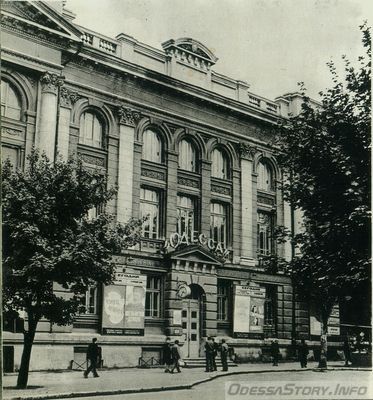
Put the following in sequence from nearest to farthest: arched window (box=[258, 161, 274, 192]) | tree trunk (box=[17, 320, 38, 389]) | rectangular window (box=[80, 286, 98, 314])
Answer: tree trunk (box=[17, 320, 38, 389]) → rectangular window (box=[80, 286, 98, 314]) → arched window (box=[258, 161, 274, 192])

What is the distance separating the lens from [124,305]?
1003 inches

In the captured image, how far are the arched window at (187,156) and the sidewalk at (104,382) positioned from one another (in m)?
10.0

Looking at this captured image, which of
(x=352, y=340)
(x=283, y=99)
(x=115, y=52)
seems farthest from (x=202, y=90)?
(x=352, y=340)

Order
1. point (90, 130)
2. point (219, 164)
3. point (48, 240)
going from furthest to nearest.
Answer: point (219, 164) → point (90, 130) → point (48, 240)

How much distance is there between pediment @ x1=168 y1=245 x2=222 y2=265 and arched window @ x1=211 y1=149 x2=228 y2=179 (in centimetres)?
454

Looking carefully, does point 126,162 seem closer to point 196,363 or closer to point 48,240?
point 196,363

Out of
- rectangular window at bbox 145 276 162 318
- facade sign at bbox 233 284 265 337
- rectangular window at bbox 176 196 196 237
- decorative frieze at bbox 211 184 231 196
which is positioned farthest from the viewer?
decorative frieze at bbox 211 184 231 196

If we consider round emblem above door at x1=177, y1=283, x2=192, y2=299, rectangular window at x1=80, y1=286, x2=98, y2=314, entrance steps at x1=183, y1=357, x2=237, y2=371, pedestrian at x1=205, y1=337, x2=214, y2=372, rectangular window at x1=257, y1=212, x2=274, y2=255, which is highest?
rectangular window at x1=257, y1=212, x2=274, y2=255

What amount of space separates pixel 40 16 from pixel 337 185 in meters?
14.9

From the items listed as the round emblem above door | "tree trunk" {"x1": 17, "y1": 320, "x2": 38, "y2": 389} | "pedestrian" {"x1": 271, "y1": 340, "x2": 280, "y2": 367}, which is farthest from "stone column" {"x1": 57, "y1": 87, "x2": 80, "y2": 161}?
"pedestrian" {"x1": 271, "y1": 340, "x2": 280, "y2": 367}

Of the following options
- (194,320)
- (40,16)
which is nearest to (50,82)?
(40,16)

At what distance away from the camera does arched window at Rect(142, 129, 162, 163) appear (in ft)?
92.2

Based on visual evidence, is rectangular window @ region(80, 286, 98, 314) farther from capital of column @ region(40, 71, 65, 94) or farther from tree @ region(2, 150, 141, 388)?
capital of column @ region(40, 71, 65, 94)

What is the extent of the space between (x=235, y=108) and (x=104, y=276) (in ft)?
52.4
